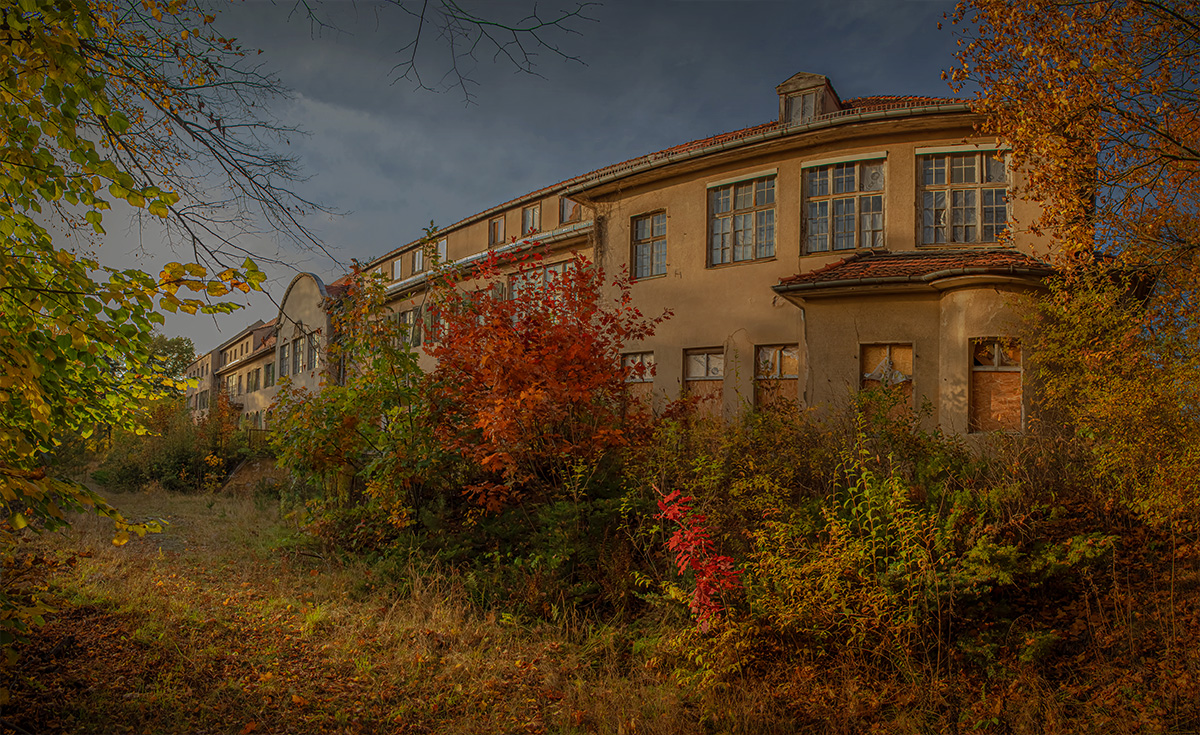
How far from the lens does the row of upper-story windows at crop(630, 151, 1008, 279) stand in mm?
13188

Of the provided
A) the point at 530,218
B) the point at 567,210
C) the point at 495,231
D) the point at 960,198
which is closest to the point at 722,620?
the point at 960,198

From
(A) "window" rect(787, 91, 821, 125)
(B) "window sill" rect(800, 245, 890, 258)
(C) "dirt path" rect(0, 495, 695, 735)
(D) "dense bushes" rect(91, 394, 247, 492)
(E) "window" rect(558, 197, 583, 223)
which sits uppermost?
(A) "window" rect(787, 91, 821, 125)

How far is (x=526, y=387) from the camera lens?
718cm

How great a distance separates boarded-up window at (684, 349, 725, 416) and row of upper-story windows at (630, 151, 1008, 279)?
2023 mm

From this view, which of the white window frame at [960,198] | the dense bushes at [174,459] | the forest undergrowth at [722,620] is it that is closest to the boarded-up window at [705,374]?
the white window frame at [960,198]

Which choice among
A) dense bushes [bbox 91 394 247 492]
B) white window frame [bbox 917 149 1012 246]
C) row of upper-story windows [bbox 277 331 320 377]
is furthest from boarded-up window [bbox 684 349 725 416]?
row of upper-story windows [bbox 277 331 320 377]

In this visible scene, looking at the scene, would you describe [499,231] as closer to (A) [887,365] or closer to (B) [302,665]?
(A) [887,365]

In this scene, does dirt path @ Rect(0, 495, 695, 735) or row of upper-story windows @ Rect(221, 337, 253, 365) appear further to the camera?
row of upper-story windows @ Rect(221, 337, 253, 365)

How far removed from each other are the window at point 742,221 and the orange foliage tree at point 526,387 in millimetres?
7345

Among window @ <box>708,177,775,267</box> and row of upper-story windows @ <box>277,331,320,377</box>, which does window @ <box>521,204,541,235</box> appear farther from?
row of upper-story windows @ <box>277,331,320,377</box>

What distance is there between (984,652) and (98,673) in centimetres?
591

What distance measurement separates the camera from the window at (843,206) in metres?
13.9

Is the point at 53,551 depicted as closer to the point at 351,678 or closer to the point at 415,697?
the point at 351,678

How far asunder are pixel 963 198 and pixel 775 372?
4.81 meters
